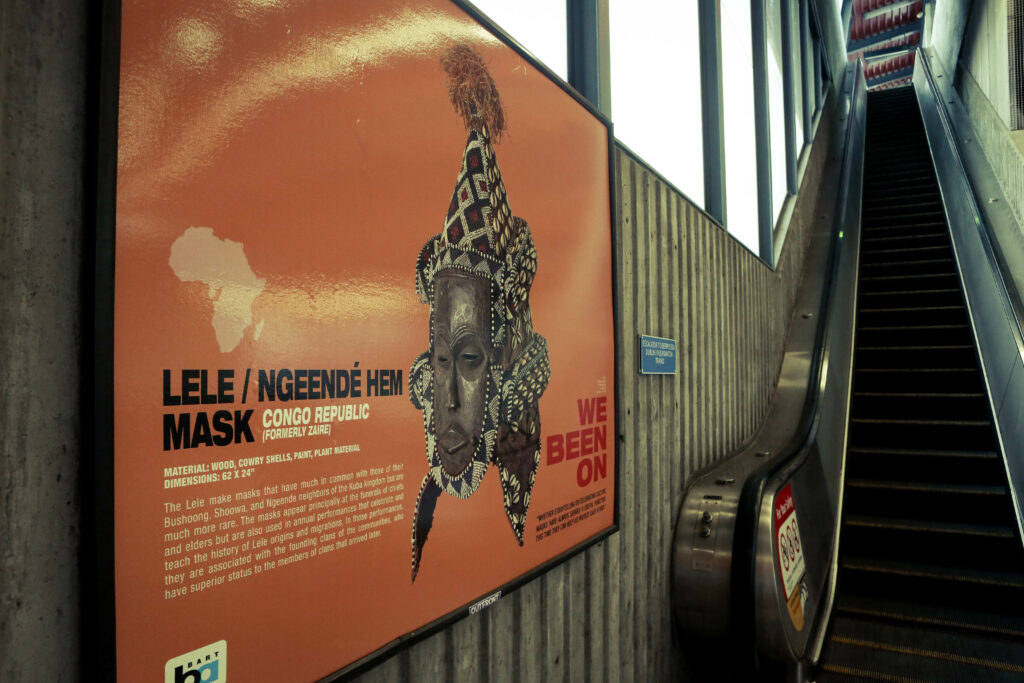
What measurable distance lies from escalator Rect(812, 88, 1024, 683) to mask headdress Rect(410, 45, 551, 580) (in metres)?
2.26

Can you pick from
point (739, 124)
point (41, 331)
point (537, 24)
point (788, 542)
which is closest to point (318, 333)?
point (41, 331)

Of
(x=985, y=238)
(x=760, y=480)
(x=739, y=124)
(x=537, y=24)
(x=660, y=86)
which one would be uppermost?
(x=739, y=124)

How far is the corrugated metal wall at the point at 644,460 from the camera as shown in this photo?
1596 mm

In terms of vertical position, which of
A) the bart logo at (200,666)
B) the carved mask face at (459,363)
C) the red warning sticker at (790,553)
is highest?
the carved mask face at (459,363)

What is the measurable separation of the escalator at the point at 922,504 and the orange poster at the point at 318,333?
7.89ft

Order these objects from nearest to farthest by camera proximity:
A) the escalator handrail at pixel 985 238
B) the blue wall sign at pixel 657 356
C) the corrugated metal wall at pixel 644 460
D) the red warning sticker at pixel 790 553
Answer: the corrugated metal wall at pixel 644 460
the blue wall sign at pixel 657 356
the red warning sticker at pixel 790 553
the escalator handrail at pixel 985 238

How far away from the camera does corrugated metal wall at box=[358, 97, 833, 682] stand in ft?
5.24

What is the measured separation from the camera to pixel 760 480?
2676 mm

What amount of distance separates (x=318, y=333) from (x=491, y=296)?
1.76ft

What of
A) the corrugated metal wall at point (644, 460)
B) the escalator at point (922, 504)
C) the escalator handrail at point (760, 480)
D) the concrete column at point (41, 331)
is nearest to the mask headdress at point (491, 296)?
the corrugated metal wall at point (644, 460)

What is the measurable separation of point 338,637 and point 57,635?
0.41 metres

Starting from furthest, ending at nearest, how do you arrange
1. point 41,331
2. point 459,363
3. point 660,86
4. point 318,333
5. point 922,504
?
point 922,504 → point 660,86 → point 459,363 → point 318,333 → point 41,331

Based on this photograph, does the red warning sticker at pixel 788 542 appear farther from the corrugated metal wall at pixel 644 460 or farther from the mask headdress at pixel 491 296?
the mask headdress at pixel 491 296

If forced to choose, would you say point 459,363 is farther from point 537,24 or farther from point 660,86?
point 660,86
